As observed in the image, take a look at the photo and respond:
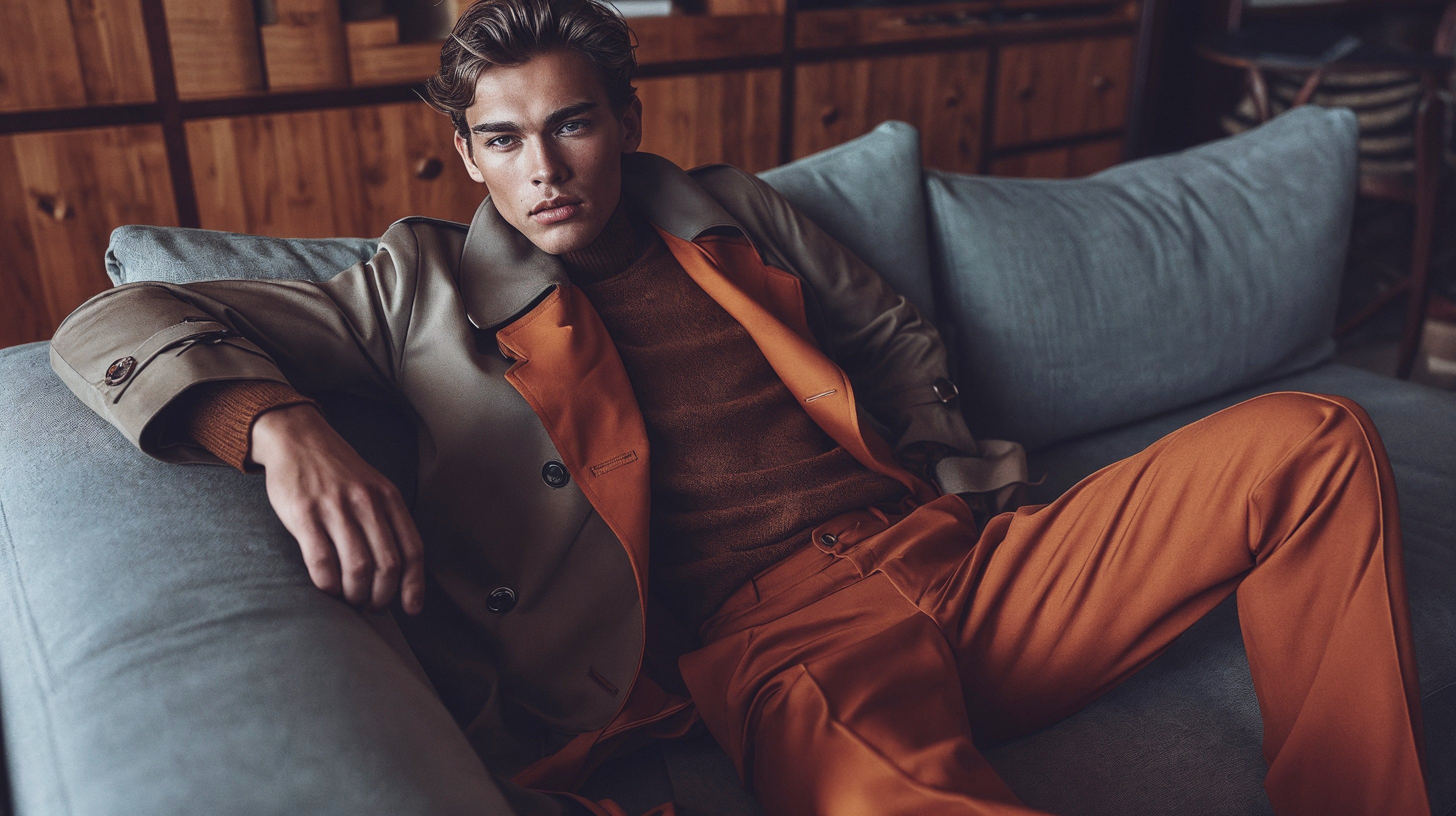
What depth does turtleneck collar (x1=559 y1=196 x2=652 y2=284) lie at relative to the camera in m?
1.27

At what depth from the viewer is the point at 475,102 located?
1.18 meters

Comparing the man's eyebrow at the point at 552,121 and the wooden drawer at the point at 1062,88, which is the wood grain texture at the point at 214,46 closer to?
the man's eyebrow at the point at 552,121

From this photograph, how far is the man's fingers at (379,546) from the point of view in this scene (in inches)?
32.8

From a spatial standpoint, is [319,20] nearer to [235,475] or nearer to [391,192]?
[391,192]

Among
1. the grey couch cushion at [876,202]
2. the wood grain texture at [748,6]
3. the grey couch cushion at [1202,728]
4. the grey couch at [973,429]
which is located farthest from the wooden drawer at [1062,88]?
the grey couch cushion at [1202,728]

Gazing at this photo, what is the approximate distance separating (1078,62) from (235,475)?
294cm

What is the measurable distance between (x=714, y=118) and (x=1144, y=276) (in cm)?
115

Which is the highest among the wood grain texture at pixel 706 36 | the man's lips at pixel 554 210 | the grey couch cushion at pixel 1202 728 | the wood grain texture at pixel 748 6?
the wood grain texture at pixel 748 6

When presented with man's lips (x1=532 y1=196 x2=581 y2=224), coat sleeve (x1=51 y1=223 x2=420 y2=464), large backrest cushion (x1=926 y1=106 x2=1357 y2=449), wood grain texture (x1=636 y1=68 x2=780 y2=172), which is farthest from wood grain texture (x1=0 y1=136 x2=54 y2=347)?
large backrest cushion (x1=926 y1=106 x2=1357 y2=449)

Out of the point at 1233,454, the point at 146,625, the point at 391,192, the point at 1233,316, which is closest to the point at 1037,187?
the point at 1233,316

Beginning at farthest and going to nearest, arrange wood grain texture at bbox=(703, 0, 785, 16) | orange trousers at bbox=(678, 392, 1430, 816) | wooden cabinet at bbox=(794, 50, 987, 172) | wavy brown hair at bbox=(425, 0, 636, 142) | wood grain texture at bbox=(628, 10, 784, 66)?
1. wooden cabinet at bbox=(794, 50, 987, 172)
2. wood grain texture at bbox=(703, 0, 785, 16)
3. wood grain texture at bbox=(628, 10, 784, 66)
4. wavy brown hair at bbox=(425, 0, 636, 142)
5. orange trousers at bbox=(678, 392, 1430, 816)

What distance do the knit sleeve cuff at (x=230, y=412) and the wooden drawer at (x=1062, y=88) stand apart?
2603mm

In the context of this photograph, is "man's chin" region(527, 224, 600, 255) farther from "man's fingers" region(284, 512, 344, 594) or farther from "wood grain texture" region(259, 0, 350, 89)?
"wood grain texture" region(259, 0, 350, 89)

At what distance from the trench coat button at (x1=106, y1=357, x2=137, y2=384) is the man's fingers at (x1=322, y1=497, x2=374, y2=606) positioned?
26 cm
